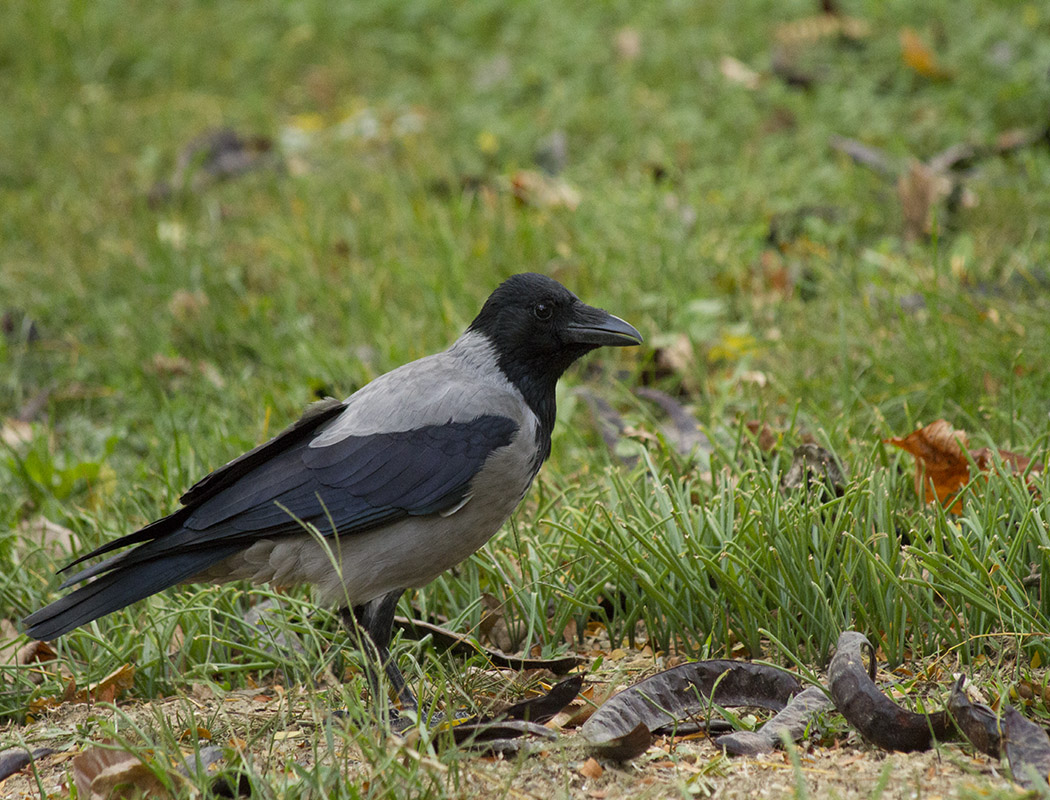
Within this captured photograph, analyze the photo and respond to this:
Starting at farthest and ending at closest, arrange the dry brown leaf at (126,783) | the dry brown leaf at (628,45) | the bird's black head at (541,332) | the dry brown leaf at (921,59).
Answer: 1. the dry brown leaf at (628,45)
2. the dry brown leaf at (921,59)
3. the bird's black head at (541,332)
4. the dry brown leaf at (126,783)

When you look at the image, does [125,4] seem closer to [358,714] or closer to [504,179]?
[504,179]

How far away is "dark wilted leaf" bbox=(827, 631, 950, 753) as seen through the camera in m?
2.41

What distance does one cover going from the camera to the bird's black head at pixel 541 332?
11.3ft

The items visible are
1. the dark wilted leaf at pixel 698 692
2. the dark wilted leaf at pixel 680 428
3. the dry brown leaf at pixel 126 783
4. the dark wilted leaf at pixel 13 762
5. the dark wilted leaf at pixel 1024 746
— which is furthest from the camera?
the dark wilted leaf at pixel 680 428

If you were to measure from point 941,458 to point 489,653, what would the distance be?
4.84ft

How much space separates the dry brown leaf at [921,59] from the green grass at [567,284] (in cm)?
8

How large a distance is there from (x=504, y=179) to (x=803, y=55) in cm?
263

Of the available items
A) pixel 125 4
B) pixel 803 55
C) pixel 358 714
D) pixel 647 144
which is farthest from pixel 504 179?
pixel 125 4

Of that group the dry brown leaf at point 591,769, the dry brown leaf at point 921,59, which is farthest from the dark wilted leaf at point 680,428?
the dry brown leaf at point 921,59

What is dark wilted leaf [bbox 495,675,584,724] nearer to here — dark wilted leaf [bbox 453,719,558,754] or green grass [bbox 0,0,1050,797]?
dark wilted leaf [bbox 453,719,558,754]

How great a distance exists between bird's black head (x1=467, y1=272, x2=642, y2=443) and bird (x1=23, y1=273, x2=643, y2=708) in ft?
0.43

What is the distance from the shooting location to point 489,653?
308cm

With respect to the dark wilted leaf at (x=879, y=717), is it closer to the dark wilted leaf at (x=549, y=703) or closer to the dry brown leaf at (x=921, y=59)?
the dark wilted leaf at (x=549, y=703)

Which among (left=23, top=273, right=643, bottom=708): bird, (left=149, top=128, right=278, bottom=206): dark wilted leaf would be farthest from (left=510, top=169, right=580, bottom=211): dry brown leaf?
(left=23, top=273, right=643, bottom=708): bird
